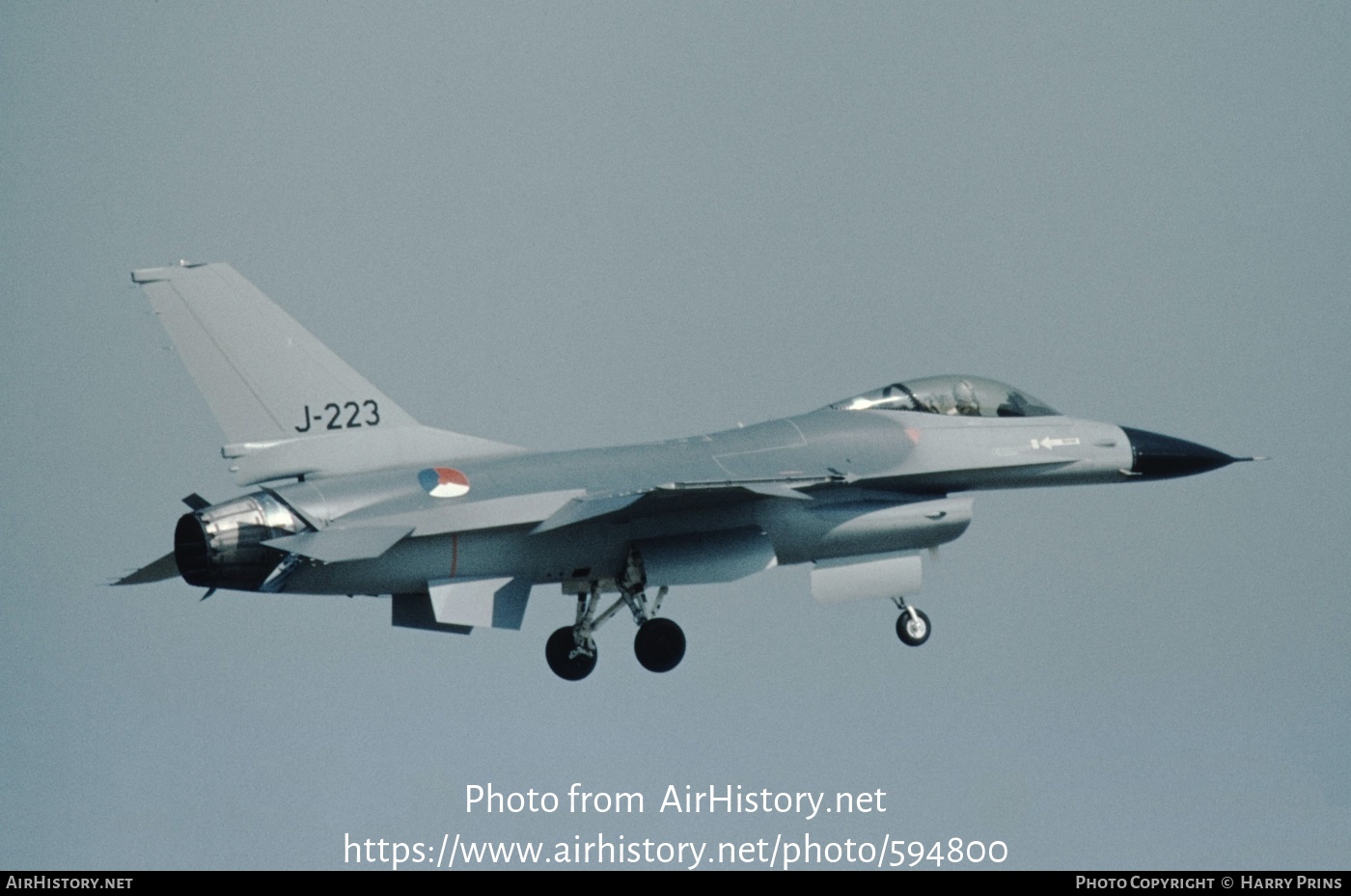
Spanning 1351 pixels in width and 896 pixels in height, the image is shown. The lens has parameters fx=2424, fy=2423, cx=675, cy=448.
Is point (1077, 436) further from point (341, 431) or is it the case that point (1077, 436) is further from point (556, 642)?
point (341, 431)

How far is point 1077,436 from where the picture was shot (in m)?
25.9

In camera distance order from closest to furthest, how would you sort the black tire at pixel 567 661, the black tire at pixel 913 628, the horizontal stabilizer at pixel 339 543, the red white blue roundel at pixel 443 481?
the horizontal stabilizer at pixel 339 543
the red white blue roundel at pixel 443 481
the black tire at pixel 567 661
the black tire at pixel 913 628

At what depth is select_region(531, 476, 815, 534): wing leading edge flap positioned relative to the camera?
22.2m

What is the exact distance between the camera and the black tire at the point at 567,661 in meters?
24.3

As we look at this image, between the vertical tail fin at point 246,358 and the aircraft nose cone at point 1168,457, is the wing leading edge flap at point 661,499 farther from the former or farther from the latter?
the aircraft nose cone at point 1168,457

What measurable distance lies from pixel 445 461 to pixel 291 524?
1.85 m

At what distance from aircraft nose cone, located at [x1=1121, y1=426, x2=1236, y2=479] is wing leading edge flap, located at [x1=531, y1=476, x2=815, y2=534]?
470 centimetres

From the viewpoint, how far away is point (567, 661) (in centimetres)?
2428

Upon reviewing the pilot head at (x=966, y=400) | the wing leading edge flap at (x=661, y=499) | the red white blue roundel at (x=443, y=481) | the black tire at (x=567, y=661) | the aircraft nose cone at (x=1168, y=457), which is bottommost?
the black tire at (x=567, y=661)

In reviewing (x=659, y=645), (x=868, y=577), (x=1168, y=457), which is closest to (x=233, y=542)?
(x=659, y=645)

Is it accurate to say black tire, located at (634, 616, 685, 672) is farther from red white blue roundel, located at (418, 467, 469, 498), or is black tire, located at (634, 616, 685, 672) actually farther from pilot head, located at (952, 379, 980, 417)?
pilot head, located at (952, 379, 980, 417)

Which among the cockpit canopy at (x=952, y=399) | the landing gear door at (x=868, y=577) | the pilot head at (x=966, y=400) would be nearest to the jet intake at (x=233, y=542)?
the landing gear door at (x=868, y=577)

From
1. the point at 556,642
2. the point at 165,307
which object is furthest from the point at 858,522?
the point at 165,307

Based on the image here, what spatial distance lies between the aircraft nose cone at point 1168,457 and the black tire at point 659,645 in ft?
18.5
